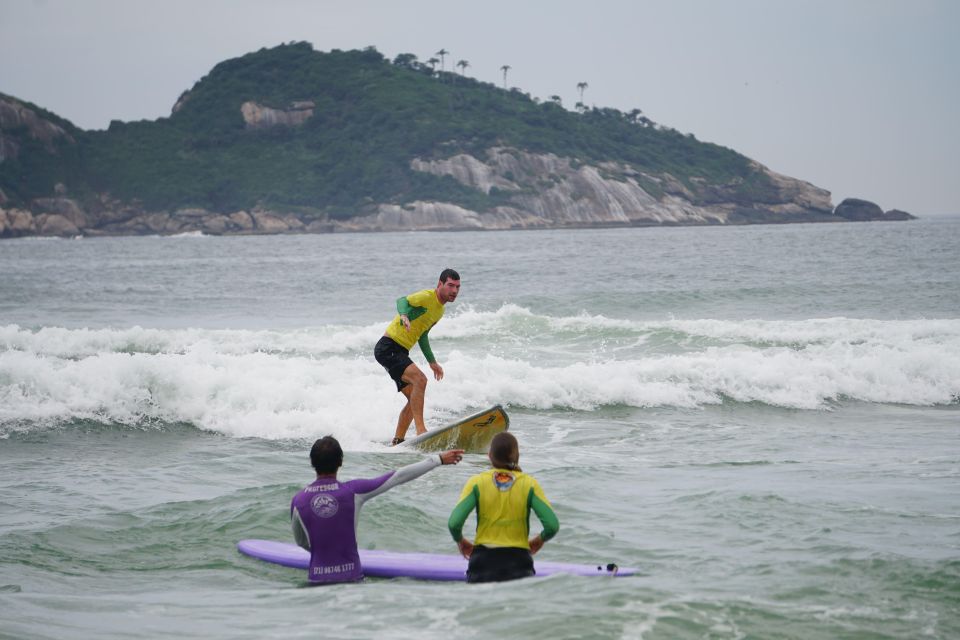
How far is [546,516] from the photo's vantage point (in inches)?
251

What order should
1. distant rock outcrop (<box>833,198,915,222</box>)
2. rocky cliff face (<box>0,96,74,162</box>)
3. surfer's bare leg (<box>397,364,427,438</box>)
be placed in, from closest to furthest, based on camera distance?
surfer's bare leg (<box>397,364,427,438</box>)
rocky cliff face (<box>0,96,74,162</box>)
distant rock outcrop (<box>833,198,915,222</box>)

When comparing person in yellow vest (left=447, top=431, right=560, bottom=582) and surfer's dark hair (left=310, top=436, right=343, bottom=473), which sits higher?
surfer's dark hair (left=310, top=436, right=343, bottom=473)

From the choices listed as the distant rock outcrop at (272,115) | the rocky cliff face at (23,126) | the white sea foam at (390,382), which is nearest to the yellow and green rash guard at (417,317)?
the white sea foam at (390,382)

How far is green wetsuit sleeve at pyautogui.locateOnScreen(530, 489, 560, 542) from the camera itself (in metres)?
6.38

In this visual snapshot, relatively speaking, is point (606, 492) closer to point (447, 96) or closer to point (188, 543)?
point (188, 543)

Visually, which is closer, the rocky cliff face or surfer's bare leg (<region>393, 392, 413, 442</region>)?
surfer's bare leg (<region>393, 392, 413, 442</region>)

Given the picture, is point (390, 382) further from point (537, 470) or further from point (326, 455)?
point (326, 455)

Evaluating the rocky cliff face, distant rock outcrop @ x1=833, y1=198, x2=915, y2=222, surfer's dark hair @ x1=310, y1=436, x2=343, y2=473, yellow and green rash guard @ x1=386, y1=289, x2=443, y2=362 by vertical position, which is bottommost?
surfer's dark hair @ x1=310, y1=436, x2=343, y2=473

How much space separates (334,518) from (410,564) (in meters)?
0.76

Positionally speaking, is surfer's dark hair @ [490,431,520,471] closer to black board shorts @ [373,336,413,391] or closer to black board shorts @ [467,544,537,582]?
black board shorts @ [467,544,537,582]

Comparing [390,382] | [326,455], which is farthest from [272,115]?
[326,455]

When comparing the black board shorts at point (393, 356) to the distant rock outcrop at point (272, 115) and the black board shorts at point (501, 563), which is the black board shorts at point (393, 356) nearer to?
the black board shorts at point (501, 563)

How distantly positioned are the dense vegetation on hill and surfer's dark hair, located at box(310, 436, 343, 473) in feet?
433

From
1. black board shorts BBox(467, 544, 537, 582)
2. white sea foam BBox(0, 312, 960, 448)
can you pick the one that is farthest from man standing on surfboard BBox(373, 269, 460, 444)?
black board shorts BBox(467, 544, 537, 582)
